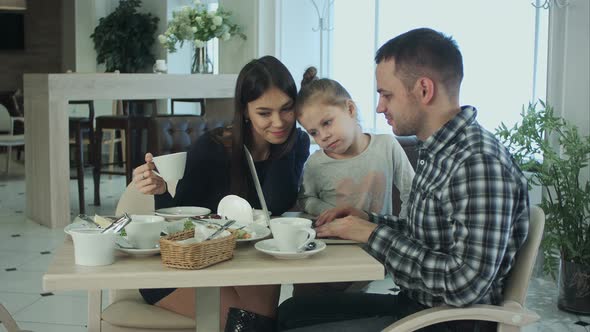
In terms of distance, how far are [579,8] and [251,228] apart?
2.99 metres

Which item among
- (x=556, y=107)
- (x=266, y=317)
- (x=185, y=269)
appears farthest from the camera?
(x=556, y=107)

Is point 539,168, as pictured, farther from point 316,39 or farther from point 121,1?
point 121,1

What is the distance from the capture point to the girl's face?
8.08ft

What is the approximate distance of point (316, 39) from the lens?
7680mm

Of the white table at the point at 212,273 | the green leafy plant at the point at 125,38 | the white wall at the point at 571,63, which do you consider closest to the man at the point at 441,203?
the white table at the point at 212,273

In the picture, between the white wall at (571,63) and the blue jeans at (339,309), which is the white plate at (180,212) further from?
the white wall at (571,63)

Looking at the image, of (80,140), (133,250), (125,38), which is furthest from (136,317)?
(125,38)

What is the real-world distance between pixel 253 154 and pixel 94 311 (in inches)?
29.1

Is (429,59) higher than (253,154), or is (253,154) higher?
(429,59)

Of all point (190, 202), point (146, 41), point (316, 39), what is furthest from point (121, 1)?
point (190, 202)

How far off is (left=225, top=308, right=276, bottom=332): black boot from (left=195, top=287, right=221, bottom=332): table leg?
6.1 inches

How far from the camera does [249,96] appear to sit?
8.30ft

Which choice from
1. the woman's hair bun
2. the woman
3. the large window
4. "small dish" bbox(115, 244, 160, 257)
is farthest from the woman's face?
the large window

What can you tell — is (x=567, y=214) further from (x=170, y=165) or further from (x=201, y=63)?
(x=201, y=63)
